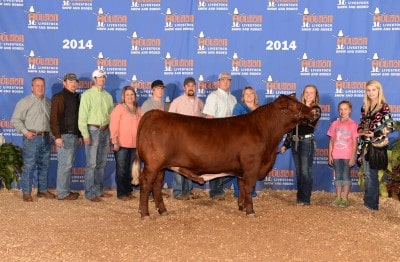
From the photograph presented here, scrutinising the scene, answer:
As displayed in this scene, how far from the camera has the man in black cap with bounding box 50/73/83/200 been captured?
7988 millimetres

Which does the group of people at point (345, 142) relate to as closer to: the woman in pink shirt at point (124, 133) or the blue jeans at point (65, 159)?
the woman in pink shirt at point (124, 133)

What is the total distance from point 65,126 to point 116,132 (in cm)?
78

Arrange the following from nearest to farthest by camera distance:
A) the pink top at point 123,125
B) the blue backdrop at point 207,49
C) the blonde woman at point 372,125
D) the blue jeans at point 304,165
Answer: the blonde woman at point 372,125 → the blue jeans at point 304,165 → the pink top at point 123,125 → the blue backdrop at point 207,49

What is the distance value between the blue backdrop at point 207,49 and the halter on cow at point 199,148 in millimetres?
2345

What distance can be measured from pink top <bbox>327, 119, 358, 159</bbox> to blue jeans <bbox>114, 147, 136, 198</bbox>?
3.17 m

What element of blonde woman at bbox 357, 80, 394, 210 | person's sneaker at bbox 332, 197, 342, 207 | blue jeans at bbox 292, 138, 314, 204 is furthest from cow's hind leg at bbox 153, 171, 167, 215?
blonde woman at bbox 357, 80, 394, 210

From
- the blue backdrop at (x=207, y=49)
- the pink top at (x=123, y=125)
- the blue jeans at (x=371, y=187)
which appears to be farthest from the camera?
the blue backdrop at (x=207, y=49)

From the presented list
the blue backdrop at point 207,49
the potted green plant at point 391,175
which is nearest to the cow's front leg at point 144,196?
the blue backdrop at point 207,49

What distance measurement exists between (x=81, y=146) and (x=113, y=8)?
99.0 inches

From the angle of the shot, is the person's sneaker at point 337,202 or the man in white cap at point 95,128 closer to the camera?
the person's sneaker at point 337,202

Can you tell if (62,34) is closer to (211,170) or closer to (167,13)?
(167,13)

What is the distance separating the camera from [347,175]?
7.87 meters

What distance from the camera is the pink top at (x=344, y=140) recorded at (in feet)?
25.5

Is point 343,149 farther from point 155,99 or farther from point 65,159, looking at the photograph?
point 65,159
